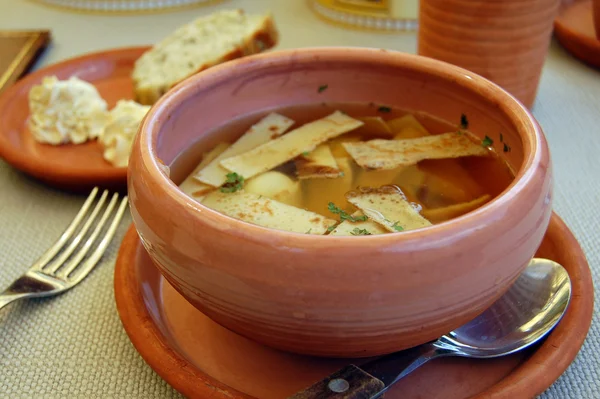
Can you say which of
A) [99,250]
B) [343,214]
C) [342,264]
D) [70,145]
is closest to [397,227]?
[343,214]

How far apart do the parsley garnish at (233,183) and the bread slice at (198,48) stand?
498mm

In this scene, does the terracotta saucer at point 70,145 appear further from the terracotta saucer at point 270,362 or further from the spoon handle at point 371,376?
the spoon handle at point 371,376

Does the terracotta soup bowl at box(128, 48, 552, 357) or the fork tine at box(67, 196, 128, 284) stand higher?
the terracotta soup bowl at box(128, 48, 552, 357)

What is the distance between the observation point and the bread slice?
3.84 ft

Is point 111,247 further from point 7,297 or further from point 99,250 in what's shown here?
point 7,297

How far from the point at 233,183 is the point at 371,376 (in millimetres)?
308

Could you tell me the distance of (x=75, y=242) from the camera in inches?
30.5

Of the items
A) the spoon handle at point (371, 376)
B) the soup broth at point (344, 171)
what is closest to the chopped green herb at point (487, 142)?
the soup broth at point (344, 171)

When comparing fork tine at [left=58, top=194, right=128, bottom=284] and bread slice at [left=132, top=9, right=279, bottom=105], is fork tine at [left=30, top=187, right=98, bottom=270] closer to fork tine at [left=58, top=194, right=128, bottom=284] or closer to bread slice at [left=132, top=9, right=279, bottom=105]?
fork tine at [left=58, top=194, right=128, bottom=284]

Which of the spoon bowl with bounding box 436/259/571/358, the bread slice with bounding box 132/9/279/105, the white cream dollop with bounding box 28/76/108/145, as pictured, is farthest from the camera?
the bread slice with bounding box 132/9/279/105

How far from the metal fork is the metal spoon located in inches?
15.3

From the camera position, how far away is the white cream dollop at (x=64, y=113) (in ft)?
3.38

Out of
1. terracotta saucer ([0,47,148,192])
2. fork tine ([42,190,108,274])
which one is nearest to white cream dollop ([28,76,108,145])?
terracotta saucer ([0,47,148,192])

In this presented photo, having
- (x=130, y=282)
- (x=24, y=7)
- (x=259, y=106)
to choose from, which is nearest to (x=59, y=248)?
(x=130, y=282)
